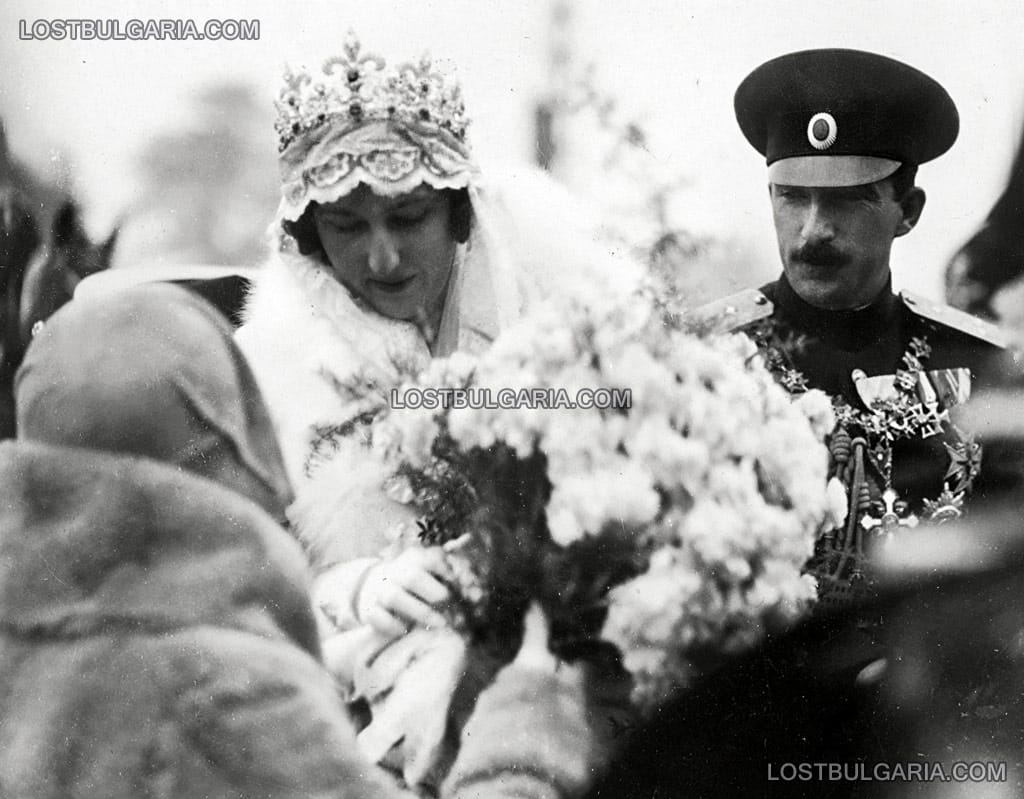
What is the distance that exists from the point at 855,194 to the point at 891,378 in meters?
0.46

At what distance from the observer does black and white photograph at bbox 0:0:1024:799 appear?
2.65 metres

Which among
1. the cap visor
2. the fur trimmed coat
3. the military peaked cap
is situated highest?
the military peaked cap

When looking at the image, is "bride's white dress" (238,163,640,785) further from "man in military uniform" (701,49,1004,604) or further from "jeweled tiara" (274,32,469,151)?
"man in military uniform" (701,49,1004,604)

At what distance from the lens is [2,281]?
Answer: 2.77 metres

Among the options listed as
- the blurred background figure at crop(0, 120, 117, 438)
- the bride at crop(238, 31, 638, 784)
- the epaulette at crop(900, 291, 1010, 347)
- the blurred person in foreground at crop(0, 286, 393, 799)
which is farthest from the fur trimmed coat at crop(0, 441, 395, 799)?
the epaulette at crop(900, 291, 1010, 347)

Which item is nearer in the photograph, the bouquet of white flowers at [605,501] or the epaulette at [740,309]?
the bouquet of white flowers at [605,501]

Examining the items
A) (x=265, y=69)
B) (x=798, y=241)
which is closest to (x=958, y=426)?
(x=798, y=241)

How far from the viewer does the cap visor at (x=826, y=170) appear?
274 cm

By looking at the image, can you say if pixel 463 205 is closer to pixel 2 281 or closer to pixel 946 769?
pixel 2 281

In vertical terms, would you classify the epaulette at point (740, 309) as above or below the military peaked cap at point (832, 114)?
below

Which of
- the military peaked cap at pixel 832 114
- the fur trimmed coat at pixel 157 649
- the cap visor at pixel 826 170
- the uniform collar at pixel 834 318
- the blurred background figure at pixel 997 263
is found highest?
the military peaked cap at pixel 832 114

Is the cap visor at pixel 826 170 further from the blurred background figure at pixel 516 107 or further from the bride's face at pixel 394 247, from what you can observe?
the bride's face at pixel 394 247

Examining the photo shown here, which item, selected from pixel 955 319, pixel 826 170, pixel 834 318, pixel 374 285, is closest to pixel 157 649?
pixel 374 285

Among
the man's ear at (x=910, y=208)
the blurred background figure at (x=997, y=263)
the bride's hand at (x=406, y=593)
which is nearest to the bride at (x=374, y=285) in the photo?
the bride's hand at (x=406, y=593)
